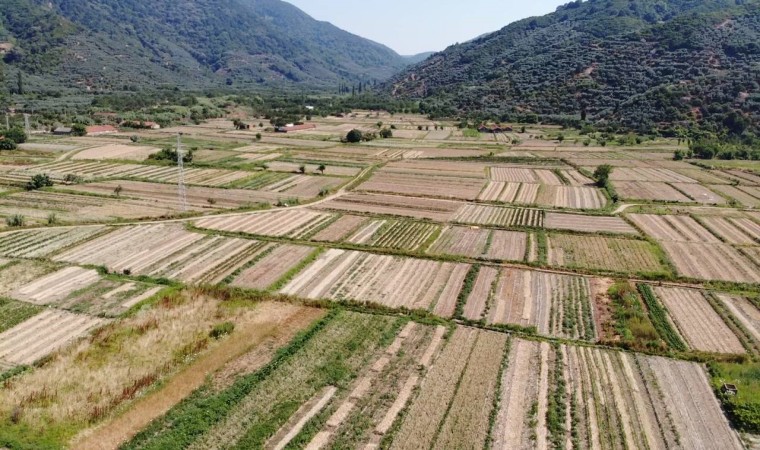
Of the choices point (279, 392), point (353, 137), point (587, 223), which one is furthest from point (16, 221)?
point (353, 137)

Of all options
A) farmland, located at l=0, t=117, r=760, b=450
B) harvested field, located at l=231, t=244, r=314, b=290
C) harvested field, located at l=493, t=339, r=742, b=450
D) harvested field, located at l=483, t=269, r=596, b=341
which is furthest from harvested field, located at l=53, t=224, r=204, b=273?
harvested field, located at l=493, t=339, r=742, b=450

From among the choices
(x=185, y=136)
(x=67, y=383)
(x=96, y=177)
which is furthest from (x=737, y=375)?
(x=185, y=136)

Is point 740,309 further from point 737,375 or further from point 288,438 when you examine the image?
point 288,438

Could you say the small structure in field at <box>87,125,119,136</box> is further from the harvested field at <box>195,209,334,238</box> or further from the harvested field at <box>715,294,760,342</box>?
the harvested field at <box>715,294,760,342</box>

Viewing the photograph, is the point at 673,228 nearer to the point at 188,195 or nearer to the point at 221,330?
the point at 221,330

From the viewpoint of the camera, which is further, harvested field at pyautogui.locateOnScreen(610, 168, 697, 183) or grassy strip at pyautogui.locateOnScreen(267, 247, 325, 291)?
harvested field at pyautogui.locateOnScreen(610, 168, 697, 183)

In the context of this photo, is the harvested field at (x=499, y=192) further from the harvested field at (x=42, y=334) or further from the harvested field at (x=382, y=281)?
the harvested field at (x=42, y=334)
